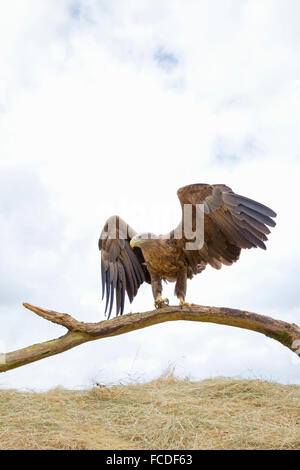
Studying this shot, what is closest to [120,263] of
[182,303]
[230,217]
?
[182,303]

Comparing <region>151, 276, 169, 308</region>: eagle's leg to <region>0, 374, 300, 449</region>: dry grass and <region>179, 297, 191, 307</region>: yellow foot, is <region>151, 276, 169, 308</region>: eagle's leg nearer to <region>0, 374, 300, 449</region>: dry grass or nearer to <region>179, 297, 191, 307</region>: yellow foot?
<region>179, 297, 191, 307</region>: yellow foot

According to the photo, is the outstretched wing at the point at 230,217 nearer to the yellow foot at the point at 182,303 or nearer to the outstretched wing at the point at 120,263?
the yellow foot at the point at 182,303

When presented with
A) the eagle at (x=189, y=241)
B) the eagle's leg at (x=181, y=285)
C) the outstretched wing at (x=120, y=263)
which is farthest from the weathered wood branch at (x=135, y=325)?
the outstretched wing at (x=120, y=263)

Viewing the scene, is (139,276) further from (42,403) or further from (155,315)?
(42,403)

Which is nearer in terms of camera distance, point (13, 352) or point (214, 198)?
point (13, 352)

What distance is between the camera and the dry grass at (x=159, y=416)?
15.9 feet

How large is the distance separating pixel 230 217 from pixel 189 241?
574 mm

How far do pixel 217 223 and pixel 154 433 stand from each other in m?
2.18

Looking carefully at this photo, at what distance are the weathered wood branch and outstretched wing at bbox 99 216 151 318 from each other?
1.30 meters

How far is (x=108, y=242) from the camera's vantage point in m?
6.96

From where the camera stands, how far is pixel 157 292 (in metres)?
6.15

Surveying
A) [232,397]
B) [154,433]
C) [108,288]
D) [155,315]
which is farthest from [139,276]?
[154,433]

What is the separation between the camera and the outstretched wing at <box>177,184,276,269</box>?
5.56m

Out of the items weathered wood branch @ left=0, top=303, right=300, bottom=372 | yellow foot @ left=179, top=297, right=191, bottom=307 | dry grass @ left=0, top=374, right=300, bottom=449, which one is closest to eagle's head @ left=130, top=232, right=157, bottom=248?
yellow foot @ left=179, top=297, right=191, bottom=307
